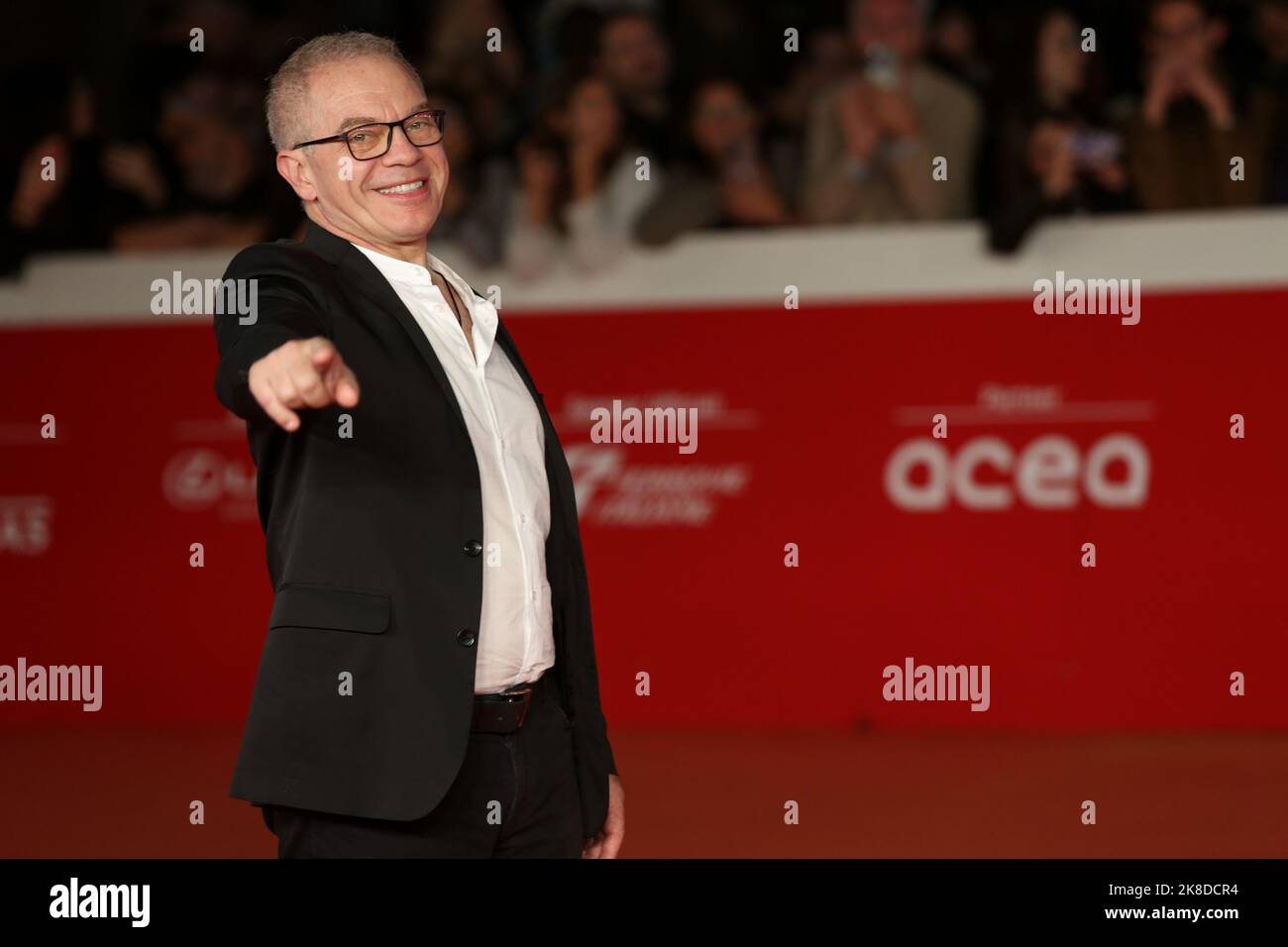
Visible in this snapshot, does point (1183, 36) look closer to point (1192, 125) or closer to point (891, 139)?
point (1192, 125)

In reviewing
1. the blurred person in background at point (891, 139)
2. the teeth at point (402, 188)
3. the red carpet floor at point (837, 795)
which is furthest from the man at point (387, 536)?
the blurred person in background at point (891, 139)

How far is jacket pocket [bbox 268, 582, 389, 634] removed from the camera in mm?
1811

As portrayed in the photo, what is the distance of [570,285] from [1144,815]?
2.83 m

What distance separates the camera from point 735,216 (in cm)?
602

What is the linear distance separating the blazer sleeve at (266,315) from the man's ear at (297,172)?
0.13 metres

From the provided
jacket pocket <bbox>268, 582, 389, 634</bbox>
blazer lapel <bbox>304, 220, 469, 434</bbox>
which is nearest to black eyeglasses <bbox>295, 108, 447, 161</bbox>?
blazer lapel <bbox>304, 220, 469, 434</bbox>

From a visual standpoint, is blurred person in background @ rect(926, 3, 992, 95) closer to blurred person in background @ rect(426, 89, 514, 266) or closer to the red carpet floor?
blurred person in background @ rect(426, 89, 514, 266)

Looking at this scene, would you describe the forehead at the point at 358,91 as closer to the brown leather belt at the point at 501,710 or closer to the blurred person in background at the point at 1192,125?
the brown leather belt at the point at 501,710

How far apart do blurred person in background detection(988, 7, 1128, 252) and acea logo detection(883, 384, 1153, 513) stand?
59cm

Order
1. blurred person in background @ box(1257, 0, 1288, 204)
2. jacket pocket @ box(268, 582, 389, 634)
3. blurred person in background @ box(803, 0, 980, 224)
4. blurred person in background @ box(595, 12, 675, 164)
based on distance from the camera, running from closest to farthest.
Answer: jacket pocket @ box(268, 582, 389, 634) → blurred person in background @ box(1257, 0, 1288, 204) → blurred person in background @ box(803, 0, 980, 224) → blurred person in background @ box(595, 12, 675, 164)

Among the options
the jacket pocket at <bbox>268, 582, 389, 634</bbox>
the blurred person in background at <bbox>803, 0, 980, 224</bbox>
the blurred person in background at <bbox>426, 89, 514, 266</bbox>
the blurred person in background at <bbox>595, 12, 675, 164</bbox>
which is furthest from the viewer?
the blurred person in background at <bbox>595, 12, 675, 164</bbox>

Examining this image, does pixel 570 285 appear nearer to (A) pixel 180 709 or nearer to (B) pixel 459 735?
(A) pixel 180 709

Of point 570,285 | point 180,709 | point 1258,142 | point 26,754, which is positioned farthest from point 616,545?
point 1258,142

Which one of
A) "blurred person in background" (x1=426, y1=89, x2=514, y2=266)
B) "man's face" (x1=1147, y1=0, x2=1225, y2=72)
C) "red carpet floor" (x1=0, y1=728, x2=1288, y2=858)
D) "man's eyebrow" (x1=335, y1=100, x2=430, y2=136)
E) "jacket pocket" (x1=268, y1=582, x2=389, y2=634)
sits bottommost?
"red carpet floor" (x1=0, y1=728, x2=1288, y2=858)
